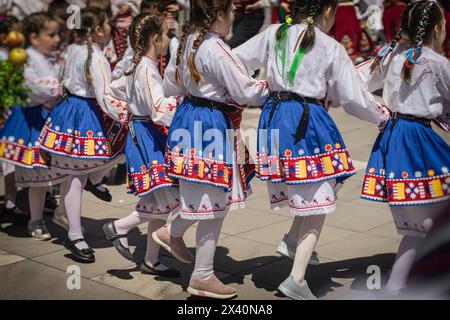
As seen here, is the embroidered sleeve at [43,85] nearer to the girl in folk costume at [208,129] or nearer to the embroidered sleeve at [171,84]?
the embroidered sleeve at [171,84]

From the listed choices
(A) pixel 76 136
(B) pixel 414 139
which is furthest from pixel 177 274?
(B) pixel 414 139

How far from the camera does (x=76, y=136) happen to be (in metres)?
5.38

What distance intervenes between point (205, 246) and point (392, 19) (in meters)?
8.42

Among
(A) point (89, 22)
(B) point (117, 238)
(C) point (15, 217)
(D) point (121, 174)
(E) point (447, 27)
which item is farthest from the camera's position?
(E) point (447, 27)

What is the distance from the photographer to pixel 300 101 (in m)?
4.39

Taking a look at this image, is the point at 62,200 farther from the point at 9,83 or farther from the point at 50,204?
the point at 9,83

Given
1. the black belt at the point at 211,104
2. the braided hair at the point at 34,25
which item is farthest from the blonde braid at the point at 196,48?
the braided hair at the point at 34,25

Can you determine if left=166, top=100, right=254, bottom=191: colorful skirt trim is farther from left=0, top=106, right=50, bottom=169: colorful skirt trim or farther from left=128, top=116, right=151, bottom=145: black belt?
left=0, top=106, right=50, bottom=169: colorful skirt trim

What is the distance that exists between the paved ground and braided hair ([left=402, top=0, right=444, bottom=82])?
4.64 ft

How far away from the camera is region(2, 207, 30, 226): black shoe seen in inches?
249

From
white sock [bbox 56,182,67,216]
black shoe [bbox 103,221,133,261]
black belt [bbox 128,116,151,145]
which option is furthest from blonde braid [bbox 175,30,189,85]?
white sock [bbox 56,182,67,216]

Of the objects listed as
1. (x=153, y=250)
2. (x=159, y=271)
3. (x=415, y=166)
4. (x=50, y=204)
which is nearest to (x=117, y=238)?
(x=153, y=250)

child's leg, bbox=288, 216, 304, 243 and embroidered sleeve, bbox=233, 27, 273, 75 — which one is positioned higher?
embroidered sleeve, bbox=233, 27, 273, 75
